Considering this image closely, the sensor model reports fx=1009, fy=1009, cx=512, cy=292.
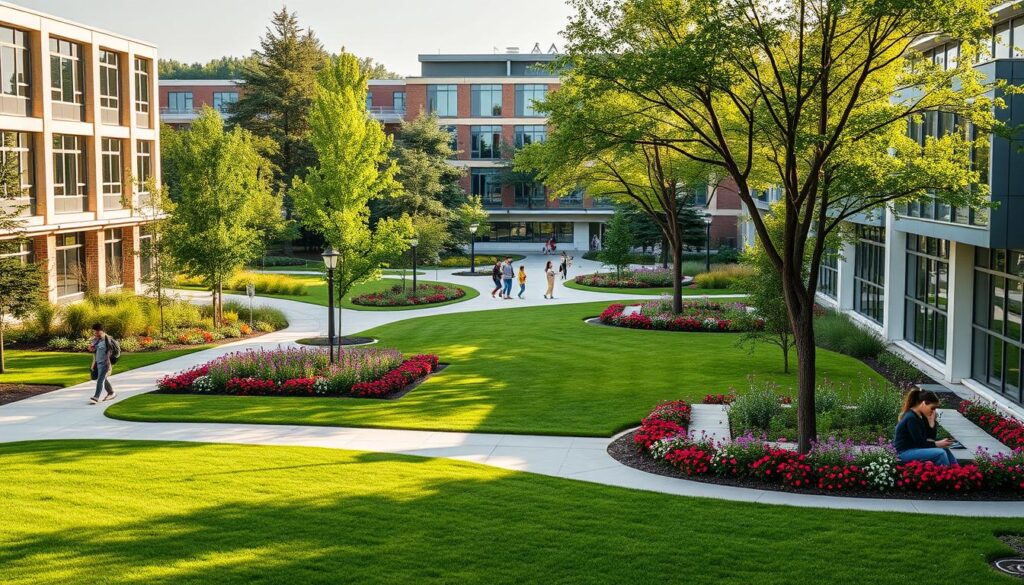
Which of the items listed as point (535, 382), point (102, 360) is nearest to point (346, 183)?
point (535, 382)

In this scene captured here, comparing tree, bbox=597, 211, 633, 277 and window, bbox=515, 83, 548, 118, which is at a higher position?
window, bbox=515, 83, 548, 118

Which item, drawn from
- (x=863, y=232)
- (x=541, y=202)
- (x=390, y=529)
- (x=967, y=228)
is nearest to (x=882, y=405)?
(x=967, y=228)

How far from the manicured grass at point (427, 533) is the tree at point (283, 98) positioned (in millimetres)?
57514

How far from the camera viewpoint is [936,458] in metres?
14.1

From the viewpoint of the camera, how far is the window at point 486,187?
262 feet

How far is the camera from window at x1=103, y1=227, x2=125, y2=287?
138ft

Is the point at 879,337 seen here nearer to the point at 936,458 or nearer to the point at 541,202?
the point at 936,458

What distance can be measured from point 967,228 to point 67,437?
17782 millimetres

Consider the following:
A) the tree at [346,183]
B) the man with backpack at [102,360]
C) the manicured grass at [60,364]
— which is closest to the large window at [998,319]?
the tree at [346,183]

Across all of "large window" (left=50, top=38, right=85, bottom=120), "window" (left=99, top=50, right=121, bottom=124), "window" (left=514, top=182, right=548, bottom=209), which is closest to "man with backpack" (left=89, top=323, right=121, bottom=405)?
"large window" (left=50, top=38, right=85, bottom=120)

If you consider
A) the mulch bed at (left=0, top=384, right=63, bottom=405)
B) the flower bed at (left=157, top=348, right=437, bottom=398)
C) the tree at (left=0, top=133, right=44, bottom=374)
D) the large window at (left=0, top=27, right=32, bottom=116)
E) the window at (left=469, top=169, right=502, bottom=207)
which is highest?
the large window at (left=0, top=27, right=32, bottom=116)

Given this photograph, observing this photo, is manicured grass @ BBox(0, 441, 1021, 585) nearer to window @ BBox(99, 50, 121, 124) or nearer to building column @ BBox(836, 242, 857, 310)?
building column @ BBox(836, 242, 857, 310)

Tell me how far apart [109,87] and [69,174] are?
212 inches

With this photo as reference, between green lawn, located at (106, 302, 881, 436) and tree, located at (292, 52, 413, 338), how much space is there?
3314 mm
